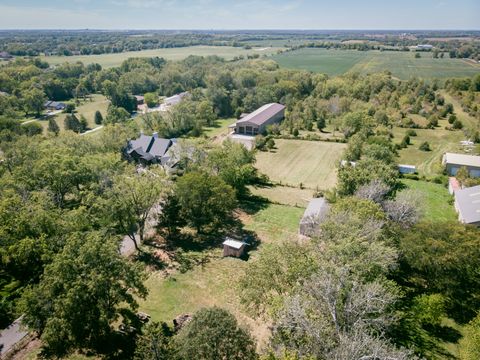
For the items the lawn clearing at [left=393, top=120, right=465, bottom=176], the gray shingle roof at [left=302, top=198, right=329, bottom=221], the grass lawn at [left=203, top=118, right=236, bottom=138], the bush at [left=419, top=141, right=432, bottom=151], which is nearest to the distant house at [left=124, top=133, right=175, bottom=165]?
the grass lawn at [left=203, top=118, right=236, bottom=138]

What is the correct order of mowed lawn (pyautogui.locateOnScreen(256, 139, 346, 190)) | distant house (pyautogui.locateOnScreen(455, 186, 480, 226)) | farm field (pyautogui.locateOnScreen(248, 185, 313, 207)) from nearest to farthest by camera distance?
distant house (pyautogui.locateOnScreen(455, 186, 480, 226))
farm field (pyautogui.locateOnScreen(248, 185, 313, 207))
mowed lawn (pyautogui.locateOnScreen(256, 139, 346, 190))

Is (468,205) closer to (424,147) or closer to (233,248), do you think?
(233,248)

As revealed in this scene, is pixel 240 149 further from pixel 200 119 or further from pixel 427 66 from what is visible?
pixel 427 66

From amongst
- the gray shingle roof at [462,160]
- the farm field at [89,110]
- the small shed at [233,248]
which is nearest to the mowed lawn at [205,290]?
the small shed at [233,248]

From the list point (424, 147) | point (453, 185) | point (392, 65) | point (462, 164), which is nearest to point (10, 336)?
point (453, 185)

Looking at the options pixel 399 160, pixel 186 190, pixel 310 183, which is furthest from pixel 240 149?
pixel 399 160

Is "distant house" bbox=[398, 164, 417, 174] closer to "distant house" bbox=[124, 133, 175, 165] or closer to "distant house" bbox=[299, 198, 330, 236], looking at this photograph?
"distant house" bbox=[299, 198, 330, 236]
